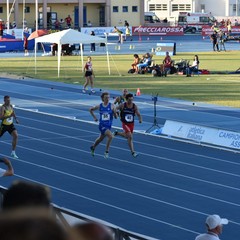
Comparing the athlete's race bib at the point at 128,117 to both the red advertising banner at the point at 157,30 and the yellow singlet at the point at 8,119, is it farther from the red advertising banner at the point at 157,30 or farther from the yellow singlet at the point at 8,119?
the red advertising banner at the point at 157,30

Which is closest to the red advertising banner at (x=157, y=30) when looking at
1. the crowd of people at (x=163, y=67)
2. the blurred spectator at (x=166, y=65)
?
the crowd of people at (x=163, y=67)

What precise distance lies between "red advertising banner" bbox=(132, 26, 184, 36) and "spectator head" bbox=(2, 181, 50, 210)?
79645mm

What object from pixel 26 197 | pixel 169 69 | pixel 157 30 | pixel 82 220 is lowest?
pixel 169 69

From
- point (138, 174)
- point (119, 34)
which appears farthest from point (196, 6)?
point (138, 174)

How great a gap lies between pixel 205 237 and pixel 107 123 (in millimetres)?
11464

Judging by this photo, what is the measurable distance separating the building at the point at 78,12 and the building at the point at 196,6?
17.1 metres

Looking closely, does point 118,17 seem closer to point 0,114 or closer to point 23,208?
point 0,114

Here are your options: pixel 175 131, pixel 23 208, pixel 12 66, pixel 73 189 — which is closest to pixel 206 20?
pixel 12 66

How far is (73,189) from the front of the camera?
16.2m

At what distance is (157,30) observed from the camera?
82.1 metres

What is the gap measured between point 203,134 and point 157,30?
60614 mm

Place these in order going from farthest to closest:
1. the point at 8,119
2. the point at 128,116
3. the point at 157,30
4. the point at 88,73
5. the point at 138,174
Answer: the point at 157,30
the point at 88,73
the point at 128,116
the point at 8,119
the point at 138,174

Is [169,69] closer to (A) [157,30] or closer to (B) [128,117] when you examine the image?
(B) [128,117]

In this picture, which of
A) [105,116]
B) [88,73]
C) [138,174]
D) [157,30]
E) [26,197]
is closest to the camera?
[26,197]
